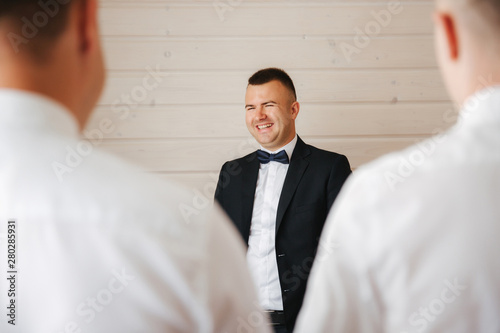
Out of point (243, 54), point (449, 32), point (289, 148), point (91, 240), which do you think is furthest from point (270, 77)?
point (91, 240)

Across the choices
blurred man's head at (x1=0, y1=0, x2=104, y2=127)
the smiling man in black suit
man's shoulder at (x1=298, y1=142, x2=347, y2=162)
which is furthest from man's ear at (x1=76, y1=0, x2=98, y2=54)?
man's shoulder at (x1=298, y1=142, x2=347, y2=162)

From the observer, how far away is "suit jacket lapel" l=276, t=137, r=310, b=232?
2.49 metres

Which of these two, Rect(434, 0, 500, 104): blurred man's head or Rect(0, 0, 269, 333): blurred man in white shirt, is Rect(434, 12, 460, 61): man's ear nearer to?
Rect(434, 0, 500, 104): blurred man's head

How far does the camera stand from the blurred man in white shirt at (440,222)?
717 millimetres

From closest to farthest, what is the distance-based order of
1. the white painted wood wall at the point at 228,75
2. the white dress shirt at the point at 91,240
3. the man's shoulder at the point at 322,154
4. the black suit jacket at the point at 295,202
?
1. the white dress shirt at the point at 91,240
2. the black suit jacket at the point at 295,202
3. the man's shoulder at the point at 322,154
4. the white painted wood wall at the point at 228,75

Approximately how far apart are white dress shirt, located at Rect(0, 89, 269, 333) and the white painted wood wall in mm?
2208

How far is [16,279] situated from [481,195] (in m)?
0.60

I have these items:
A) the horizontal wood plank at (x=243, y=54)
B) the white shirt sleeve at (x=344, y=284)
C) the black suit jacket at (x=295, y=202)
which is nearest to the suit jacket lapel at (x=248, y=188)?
the black suit jacket at (x=295, y=202)

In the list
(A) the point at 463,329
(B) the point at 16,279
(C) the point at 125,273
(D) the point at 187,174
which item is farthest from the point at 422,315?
(D) the point at 187,174

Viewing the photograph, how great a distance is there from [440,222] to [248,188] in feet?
6.41

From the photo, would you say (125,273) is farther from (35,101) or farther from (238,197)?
(238,197)

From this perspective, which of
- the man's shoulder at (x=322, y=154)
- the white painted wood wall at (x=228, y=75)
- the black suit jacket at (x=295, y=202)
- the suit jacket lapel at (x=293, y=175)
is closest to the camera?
the black suit jacket at (x=295, y=202)

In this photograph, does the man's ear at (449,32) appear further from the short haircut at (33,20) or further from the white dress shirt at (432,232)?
the short haircut at (33,20)

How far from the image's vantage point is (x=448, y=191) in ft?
2.35
